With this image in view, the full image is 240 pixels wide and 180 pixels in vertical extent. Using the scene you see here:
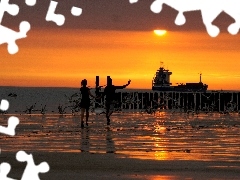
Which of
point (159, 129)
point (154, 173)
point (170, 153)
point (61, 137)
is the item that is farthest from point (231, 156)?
point (159, 129)

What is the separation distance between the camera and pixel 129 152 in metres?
24.7

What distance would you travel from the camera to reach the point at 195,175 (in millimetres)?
18969

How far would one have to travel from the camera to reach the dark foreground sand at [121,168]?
18781 millimetres

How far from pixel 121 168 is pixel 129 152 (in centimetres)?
444

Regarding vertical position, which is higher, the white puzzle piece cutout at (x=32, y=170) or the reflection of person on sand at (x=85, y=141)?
the reflection of person on sand at (x=85, y=141)

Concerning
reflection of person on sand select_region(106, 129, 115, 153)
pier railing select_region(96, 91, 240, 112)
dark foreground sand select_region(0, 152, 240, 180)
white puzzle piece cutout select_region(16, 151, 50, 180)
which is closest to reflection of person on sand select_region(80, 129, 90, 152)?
reflection of person on sand select_region(106, 129, 115, 153)

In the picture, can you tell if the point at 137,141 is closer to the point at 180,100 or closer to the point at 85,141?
the point at 85,141

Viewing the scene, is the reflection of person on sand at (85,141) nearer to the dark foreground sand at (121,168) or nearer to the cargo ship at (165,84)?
the dark foreground sand at (121,168)

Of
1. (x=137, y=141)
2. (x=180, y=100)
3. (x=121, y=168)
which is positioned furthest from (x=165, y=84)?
(x=121, y=168)

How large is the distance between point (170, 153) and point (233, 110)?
40.1m

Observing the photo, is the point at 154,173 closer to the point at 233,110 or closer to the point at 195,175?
the point at 195,175

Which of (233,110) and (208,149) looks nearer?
(208,149)

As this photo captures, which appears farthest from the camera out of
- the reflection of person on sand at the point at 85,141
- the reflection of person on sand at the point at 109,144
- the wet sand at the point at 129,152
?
the reflection of person on sand at the point at 85,141

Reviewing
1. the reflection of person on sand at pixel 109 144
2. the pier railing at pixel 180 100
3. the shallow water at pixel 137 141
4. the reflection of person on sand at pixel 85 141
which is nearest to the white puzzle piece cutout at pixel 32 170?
the shallow water at pixel 137 141
